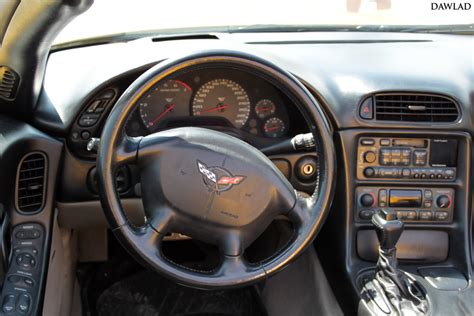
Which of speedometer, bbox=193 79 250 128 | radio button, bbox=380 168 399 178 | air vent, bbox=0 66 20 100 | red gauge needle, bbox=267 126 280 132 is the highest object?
air vent, bbox=0 66 20 100

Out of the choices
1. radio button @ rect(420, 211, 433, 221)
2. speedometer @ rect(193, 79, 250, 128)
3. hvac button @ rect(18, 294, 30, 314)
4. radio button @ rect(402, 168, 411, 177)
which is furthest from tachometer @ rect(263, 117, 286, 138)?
hvac button @ rect(18, 294, 30, 314)

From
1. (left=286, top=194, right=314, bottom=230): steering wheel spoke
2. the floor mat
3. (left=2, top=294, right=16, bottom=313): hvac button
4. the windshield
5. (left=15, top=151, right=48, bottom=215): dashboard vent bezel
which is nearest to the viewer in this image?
(left=286, top=194, right=314, bottom=230): steering wheel spoke

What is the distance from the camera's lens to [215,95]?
2068 mm

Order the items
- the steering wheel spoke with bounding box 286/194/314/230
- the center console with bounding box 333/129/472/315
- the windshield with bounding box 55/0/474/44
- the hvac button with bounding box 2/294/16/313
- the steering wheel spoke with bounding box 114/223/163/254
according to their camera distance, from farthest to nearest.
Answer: the windshield with bounding box 55/0/474/44, the center console with bounding box 333/129/472/315, the hvac button with bounding box 2/294/16/313, the steering wheel spoke with bounding box 286/194/314/230, the steering wheel spoke with bounding box 114/223/163/254

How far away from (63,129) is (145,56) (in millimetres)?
351

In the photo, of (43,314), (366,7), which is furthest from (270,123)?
(43,314)

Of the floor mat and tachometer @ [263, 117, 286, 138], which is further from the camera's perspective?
the floor mat

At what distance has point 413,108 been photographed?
2.02 meters

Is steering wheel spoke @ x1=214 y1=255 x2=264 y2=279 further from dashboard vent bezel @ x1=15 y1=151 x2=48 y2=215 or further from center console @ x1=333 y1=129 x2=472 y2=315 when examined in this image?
dashboard vent bezel @ x1=15 y1=151 x2=48 y2=215

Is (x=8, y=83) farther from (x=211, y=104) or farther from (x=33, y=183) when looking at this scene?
(x=211, y=104)

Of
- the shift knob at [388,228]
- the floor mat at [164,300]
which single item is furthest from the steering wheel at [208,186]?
the floor mat at [164,300]

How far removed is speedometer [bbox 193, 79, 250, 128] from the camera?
81.0 inches

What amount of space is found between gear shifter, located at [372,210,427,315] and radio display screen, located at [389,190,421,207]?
0.20 metres

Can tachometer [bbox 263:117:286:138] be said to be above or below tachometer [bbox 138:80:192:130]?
below
